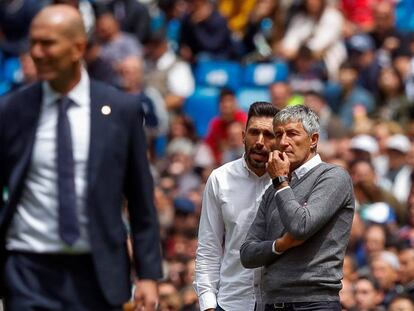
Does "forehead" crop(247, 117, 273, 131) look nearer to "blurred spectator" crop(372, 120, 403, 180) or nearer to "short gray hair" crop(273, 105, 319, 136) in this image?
"short gray hair" crop(273, 105, 319, 136)

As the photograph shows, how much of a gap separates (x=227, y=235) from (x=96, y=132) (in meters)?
1.60

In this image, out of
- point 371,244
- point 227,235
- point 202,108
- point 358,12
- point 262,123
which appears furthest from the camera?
point 358,12

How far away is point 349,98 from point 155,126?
242cm

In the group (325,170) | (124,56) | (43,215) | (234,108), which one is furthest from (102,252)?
(124,56)

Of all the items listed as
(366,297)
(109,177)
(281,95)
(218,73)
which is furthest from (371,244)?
(109,177)

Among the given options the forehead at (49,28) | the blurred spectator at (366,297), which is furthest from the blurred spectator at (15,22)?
the forehead at (49,28)

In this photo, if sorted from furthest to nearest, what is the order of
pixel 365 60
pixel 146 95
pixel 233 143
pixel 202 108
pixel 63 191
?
pixel 202 108, pixel 365 60, pixel 146 95, pixel 233 143, pixel 63 191

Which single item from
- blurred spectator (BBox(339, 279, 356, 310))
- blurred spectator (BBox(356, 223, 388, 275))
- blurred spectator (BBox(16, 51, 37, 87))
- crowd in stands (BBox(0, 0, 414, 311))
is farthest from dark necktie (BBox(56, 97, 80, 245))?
blurred spectator (BBox(16, 51, 37, 87))

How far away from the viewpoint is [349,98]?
55.8 feet

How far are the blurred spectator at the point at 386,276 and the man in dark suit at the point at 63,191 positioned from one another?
217 inches

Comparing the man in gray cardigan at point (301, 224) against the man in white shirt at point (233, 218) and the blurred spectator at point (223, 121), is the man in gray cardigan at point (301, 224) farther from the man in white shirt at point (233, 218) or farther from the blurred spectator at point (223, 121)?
Answer: the blurred spectator at point (223, 121)

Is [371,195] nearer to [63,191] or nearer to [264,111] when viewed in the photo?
[264,111]

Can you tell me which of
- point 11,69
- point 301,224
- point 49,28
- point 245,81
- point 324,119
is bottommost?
point 324,119

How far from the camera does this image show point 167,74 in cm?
1791
